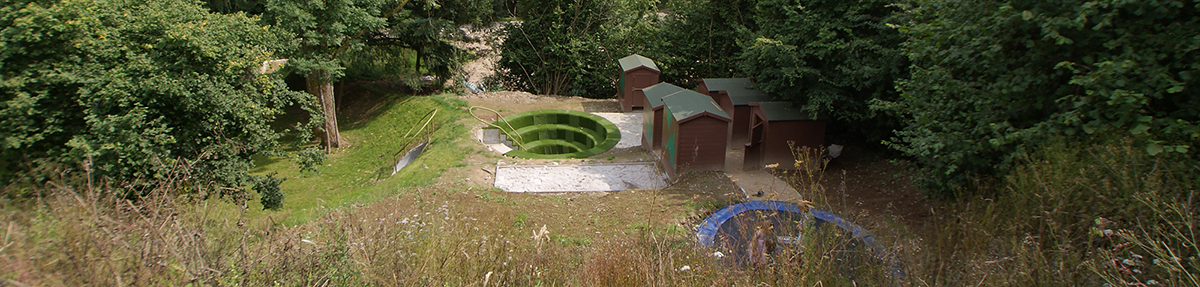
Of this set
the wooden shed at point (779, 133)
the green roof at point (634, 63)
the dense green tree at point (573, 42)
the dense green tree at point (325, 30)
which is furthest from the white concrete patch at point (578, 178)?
the dense green tree at point (573, 42)

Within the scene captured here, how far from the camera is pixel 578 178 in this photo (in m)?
10.7

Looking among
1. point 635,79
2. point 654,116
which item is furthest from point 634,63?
point 654,116

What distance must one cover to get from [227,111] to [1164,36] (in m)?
10.6

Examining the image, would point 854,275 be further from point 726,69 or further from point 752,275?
point 726,69

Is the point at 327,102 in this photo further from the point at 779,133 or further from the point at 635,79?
the point at 779,133

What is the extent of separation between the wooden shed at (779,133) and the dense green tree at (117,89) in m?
8.05

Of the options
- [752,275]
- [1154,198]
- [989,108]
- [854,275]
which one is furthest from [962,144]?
[752,275]

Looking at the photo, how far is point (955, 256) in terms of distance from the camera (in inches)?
169

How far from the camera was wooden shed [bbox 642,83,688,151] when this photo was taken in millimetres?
12064

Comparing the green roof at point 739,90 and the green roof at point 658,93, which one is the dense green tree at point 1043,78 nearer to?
the green roof at point 739,90

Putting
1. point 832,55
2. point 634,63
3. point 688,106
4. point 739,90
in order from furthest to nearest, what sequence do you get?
1. point 634,63
2. point 739,90
3. point 688,106
4. point 832,55

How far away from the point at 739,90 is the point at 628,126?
139 inches

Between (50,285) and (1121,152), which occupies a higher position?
(1121,152)

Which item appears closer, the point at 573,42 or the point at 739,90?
the point at 739,90
